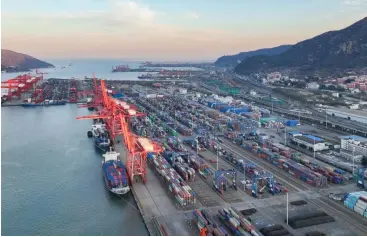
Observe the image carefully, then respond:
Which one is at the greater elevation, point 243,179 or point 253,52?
point 253,52

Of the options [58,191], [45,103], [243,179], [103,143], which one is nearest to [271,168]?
[243,179]

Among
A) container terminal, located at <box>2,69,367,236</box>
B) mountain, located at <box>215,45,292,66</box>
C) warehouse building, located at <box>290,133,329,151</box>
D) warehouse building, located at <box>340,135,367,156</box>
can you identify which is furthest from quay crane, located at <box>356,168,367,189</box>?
mountain, located at <box>215,45,292,66</box>

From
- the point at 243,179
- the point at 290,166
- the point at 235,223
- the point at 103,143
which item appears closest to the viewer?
the point at 235,223

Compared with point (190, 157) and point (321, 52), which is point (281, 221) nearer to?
point (190, 157)

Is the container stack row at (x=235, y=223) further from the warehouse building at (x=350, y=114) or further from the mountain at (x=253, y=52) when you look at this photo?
the mountain at (x=253, y=52)

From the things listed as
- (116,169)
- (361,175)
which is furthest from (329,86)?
(116,169)

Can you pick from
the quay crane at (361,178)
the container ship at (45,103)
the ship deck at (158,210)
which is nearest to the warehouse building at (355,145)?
the quay crane at (361,178)

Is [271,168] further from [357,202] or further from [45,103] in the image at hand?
[45,103]
